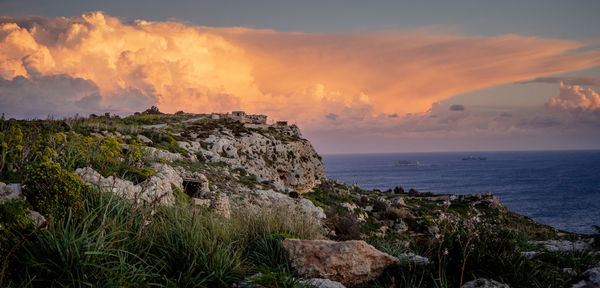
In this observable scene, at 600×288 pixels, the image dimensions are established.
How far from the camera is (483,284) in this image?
16.4 ft

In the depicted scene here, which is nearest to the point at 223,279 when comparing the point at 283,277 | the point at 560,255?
the point at 283,277

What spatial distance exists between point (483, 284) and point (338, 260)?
7.36 ft

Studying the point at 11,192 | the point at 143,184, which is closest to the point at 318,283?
the point at 143,184

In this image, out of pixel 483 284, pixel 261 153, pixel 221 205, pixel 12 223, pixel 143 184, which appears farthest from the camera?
pixel 261 153

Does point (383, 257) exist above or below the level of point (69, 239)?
below

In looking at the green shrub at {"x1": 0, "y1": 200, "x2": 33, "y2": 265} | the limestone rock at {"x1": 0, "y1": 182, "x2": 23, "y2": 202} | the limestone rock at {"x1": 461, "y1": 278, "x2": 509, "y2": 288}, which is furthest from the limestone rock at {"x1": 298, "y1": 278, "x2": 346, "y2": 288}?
the limestone rock at {"x1": 0, "y1": 182, "x2": 23, "y2": 202}

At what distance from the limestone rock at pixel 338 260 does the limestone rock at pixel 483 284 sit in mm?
1386

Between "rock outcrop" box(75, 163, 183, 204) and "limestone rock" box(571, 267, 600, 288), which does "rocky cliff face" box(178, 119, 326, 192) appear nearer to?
"rock outcrop" box(75, 163, 183, 204)

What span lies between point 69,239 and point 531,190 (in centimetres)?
11336

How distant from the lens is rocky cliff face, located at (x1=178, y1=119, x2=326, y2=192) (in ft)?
93.3

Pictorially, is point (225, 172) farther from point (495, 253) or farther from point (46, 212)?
point (495, 253)

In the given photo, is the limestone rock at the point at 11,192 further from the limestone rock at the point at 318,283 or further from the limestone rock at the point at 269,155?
the limestone rock at the point at 269,155

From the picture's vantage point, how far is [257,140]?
117 ft

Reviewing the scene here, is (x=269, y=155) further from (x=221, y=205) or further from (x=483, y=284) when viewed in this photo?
(x=483, y=284)
